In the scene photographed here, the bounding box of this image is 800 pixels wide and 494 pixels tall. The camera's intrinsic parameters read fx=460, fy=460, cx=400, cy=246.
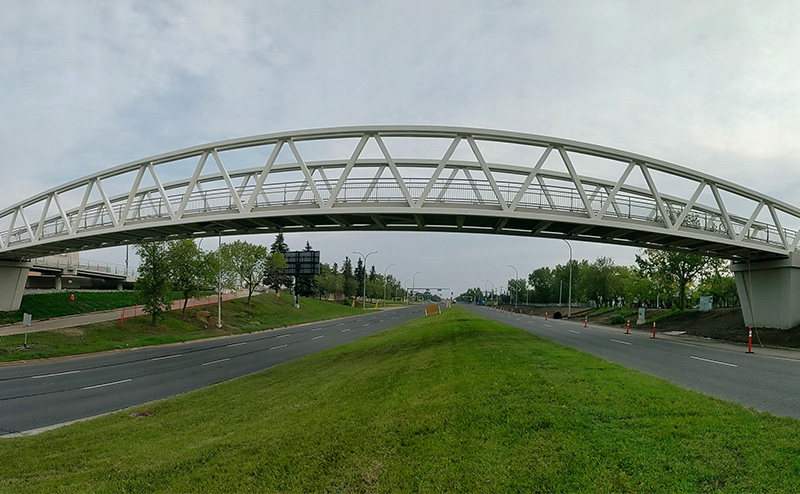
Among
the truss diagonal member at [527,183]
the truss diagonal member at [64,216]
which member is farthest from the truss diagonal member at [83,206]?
the truss diagonal member at [527,183]

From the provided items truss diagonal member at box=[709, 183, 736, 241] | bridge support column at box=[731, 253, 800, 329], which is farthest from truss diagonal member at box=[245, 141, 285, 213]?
bridge support column at box=[731, 253, 800, 329]

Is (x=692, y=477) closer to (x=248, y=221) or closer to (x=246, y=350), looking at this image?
(x=248, y=221)

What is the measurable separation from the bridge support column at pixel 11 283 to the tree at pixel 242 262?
14.6 meters

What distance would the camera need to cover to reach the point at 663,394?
7238 millimetres

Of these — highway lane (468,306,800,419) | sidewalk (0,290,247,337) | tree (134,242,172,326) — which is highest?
tree (134,242,172,326)

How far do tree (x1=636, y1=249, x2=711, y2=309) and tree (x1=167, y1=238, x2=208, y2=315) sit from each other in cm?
3963

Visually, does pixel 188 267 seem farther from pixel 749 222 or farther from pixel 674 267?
pixel 674 267

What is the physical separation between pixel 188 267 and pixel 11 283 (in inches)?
479

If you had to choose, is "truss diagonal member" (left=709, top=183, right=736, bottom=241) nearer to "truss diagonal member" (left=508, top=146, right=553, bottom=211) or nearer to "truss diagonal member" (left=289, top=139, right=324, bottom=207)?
"truss diagonal member" (left=508, top=146, right=553, bottom=211)

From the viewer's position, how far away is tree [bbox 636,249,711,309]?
132 feet

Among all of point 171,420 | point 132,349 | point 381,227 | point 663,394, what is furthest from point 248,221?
point 663,394

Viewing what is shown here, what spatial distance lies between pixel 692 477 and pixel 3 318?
40.8m

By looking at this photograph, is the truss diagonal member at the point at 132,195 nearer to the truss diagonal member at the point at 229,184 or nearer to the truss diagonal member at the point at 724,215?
the truss diagonal member at the point at 229,184

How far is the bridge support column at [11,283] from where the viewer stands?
→ 1314 inches
